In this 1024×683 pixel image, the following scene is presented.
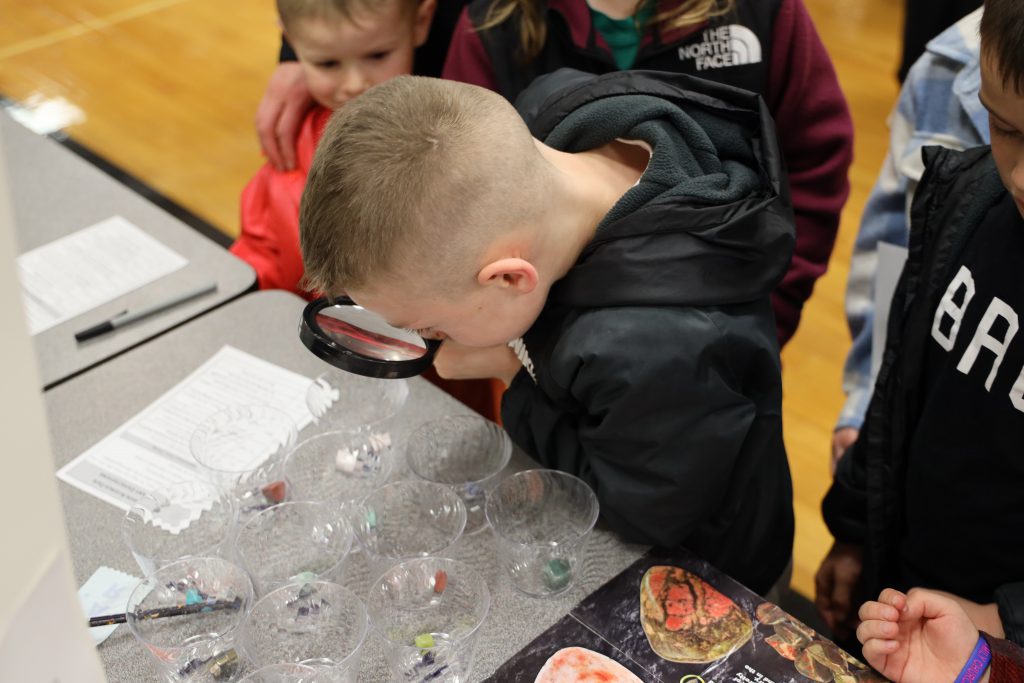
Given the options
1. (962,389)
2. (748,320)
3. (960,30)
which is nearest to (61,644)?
(748,320)

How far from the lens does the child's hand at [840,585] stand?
1.29 metres

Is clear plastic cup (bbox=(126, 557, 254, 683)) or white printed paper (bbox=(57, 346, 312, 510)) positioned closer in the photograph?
clear plastic cup (bbox=(126, 557, 254, 683))

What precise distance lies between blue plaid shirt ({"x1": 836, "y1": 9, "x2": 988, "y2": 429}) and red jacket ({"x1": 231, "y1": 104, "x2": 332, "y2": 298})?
0.93 meters

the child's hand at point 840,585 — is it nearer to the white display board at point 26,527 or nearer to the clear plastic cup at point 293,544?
the clear plastic cup at point 293,544

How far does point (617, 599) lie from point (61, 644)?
533 mm

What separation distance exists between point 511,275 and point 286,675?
1.42 feet

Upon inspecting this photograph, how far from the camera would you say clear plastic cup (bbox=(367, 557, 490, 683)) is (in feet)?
2.95

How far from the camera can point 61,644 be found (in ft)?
2.01

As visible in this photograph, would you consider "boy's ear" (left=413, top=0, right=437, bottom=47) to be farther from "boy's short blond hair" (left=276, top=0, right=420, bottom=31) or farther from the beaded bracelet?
the beaded bracelet

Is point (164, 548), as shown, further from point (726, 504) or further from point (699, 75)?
point (699, 75)

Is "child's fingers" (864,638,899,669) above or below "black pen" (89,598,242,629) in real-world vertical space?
above

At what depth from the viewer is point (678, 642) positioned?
0.92 m

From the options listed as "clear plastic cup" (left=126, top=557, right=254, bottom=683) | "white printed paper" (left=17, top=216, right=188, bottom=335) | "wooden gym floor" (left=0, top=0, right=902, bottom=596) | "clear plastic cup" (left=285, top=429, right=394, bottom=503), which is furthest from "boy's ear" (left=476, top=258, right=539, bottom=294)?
"wooden gym floor" (left=0, top=0, right=902, bottom=596)

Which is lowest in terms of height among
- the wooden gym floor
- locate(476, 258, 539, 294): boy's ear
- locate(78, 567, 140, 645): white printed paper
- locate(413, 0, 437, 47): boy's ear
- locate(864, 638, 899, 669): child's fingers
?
the wooden gym floor
